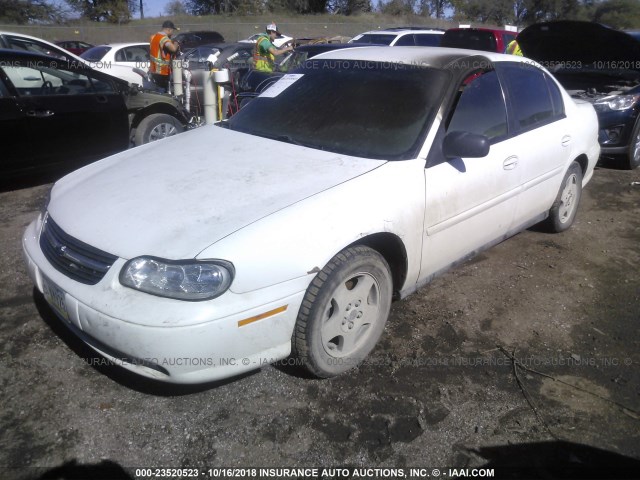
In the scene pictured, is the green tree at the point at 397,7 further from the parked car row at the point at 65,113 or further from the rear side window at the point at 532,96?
the rear side window at the point at 532,96

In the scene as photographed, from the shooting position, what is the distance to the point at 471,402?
2.71 metres

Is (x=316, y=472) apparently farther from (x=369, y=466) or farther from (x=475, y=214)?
(x=475, y=214)

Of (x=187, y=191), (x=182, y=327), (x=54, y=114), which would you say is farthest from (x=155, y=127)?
(x=182, y=327)

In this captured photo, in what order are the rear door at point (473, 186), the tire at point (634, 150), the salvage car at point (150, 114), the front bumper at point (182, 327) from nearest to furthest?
the front bumper at point (182, 327), the rear door at point (473, 186), the salvage car at point (150, 114), the tire at point (634, 150)

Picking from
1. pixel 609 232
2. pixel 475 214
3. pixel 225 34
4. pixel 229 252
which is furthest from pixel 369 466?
pixel 225 34

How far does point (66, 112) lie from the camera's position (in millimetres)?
5508

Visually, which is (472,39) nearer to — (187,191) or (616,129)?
(616,129)

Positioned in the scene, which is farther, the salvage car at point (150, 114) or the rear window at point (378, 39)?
the rear window at point (378, 39)

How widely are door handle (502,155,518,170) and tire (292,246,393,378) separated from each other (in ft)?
4.07

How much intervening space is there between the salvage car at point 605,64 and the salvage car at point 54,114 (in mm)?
5379

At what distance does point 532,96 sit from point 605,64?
3.93 meters

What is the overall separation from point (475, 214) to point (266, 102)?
1657 mm

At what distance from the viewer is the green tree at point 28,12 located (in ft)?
114

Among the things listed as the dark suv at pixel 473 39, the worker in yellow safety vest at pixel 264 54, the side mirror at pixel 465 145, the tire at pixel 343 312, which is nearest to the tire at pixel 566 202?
the side mirror at pixel 465 145
